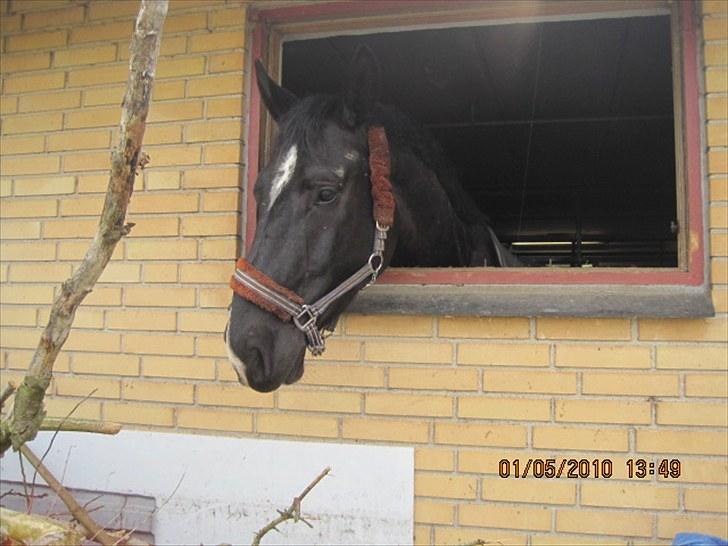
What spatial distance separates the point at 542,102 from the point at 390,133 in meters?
3.29

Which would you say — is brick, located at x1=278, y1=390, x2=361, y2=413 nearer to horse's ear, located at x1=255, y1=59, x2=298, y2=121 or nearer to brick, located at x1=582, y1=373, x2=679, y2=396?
brick, located at x1=582, y1=373, x2=679, y2=396

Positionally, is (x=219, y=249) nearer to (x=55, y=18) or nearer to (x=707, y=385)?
(x=55, y=18)

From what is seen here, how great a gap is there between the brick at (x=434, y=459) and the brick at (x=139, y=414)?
109 cm

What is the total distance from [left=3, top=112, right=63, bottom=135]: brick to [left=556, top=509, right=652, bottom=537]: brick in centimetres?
283

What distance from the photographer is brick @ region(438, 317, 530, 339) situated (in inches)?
91.3

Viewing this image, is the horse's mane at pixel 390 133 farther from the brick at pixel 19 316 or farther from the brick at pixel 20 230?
the brick at pixel 19 316

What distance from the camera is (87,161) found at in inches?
110

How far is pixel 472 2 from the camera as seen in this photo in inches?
98.7

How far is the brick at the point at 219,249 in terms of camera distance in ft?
8.48

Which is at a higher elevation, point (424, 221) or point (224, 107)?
point (224, 107)

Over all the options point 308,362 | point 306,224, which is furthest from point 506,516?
point 306,224

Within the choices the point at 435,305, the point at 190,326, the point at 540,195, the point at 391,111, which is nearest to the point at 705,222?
the point at 435,305

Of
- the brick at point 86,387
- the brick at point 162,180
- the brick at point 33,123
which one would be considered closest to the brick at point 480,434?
the brick at point 86,387

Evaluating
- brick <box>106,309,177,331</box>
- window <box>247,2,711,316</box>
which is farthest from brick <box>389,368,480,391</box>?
brick <box>106,309,177,331</box>
